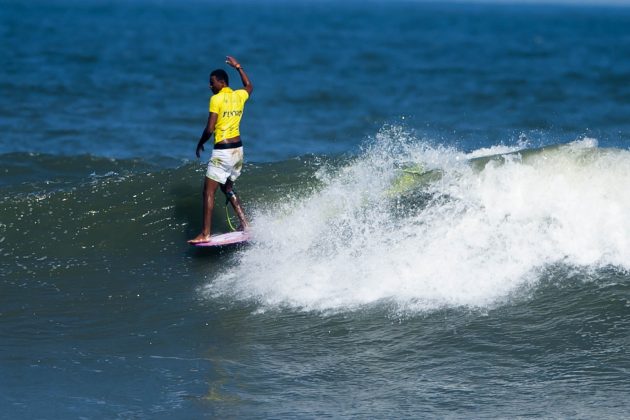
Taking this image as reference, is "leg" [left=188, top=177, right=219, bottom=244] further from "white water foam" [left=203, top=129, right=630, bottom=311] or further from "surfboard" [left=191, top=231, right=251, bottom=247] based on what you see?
"white water foam" [left=203, top=129, right=630, bottom=311]

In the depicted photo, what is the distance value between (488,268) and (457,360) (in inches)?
58.4

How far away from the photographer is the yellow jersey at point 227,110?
8.71 m

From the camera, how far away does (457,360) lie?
7.05 meters

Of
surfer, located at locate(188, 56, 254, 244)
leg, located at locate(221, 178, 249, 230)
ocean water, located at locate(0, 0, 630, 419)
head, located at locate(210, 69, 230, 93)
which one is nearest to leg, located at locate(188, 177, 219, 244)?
surfer, located at locate(188, 56, 254, 244)

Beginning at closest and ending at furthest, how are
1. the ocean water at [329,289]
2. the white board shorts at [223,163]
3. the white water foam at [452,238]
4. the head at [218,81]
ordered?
the ocean water at [329,289] → the white water foam at [452,238] → the head at [218,81] → the white board shorts at [223,163]

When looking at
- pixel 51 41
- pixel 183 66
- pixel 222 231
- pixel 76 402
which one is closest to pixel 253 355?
pixel 76 402

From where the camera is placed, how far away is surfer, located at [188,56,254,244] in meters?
8.71

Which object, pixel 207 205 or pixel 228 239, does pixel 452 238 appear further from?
pixel 207 205

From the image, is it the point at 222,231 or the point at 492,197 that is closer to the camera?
the point at 492,197

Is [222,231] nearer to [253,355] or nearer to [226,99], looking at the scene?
[226,99]

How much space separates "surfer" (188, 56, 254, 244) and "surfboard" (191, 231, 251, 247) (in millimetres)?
53

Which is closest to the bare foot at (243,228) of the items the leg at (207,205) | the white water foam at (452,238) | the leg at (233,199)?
the leg at (233,199)

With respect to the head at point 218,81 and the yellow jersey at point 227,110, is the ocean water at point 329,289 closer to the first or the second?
the yellow jersey at point 227,110

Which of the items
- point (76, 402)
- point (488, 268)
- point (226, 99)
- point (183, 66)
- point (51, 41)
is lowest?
point (76, 402)
